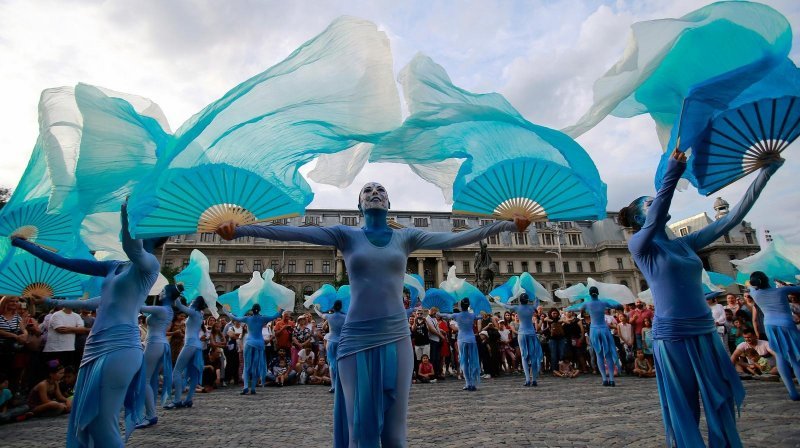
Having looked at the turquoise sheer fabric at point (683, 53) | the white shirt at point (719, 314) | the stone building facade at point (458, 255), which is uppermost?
the stone building facade at point (458, 255)

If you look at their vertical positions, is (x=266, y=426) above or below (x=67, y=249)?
below

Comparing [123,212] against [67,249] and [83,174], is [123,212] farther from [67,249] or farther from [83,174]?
[67,249]

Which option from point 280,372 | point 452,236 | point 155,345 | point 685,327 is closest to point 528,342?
point 280,372

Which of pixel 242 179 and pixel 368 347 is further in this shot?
pixel 242 179

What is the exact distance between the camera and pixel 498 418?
661 centimetres

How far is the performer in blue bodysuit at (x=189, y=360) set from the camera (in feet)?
29.1

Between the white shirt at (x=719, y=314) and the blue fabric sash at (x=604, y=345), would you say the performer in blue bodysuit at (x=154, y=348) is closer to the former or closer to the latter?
the blue fabric sash at (x=604, y=345)

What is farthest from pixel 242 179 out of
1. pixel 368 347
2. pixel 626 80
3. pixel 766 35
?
pixel 766 35

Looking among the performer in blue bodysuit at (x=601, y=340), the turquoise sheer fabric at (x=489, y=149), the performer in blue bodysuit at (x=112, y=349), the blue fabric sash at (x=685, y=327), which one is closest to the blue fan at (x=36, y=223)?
the performer in blue bodysuit at (x=112, y=349)

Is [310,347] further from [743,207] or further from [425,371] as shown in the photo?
[743,207]

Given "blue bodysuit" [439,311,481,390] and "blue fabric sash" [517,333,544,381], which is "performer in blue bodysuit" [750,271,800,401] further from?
"blue bodysuit" [439,311,481,390]

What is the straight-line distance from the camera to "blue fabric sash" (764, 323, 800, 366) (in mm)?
7234

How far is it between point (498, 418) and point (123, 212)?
5667mm

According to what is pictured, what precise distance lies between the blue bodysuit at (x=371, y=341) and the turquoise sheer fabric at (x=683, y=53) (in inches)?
66.2
